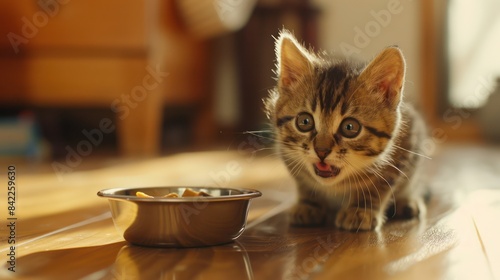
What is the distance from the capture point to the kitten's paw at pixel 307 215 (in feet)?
4.44

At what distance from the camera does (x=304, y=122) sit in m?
1.27

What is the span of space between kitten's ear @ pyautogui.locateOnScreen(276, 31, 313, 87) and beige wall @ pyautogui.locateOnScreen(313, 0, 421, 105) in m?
3.07

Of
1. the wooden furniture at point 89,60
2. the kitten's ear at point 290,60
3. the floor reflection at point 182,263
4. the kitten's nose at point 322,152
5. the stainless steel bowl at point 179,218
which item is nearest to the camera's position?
the floor reflection at point 182,263

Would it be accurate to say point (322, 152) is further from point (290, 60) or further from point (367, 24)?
point (367, 24)

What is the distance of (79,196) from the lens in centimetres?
174

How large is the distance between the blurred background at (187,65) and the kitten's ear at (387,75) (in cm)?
28

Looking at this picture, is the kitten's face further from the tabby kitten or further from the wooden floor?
the wooden floor

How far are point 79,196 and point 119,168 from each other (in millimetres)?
750

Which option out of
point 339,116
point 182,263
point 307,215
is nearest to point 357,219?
point 307,215

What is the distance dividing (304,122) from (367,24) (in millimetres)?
3357

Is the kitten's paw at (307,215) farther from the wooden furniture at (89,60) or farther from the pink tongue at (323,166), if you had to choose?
the wooden furniture at (89,60)

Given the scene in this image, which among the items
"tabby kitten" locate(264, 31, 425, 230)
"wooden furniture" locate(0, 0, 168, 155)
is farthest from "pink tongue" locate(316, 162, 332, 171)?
"wooden furniture" locate(0, 0, 168, 155)

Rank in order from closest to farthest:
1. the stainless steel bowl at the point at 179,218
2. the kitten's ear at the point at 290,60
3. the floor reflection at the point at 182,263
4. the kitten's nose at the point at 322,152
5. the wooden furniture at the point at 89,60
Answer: the floor reflection at the point at 182,263
the stainless steel bowl at the point at 179,218
the kitten's nose at the point at 322,152
the kitten's ear at the point at 290,60
the wooden furniture at the point at 89,60

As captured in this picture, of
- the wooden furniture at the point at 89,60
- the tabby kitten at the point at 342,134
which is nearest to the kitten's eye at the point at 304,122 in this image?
the tabby kitten at the point at 342,134
